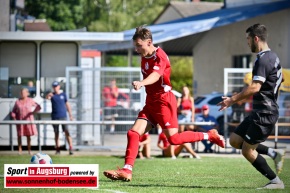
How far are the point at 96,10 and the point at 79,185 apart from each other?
68191mm

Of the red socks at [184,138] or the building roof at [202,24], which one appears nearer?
the red socks at [184,138]

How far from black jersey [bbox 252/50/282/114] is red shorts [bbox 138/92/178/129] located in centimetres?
133

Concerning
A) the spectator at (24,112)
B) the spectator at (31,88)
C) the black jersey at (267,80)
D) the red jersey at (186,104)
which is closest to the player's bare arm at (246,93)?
the black jersey at (267,80)

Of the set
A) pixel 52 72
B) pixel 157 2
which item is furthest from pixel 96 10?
pixel 52 72

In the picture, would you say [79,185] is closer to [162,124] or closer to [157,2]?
[162,124]

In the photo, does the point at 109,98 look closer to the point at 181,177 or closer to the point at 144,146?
the point at 144,146

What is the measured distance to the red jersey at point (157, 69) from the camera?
1198 cm

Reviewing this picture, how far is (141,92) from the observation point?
79.4 ft

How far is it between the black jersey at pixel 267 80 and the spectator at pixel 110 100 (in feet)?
43.0

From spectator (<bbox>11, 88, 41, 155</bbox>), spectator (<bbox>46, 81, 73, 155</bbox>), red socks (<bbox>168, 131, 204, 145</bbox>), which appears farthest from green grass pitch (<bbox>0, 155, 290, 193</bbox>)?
spectator (<bbox>11, 88, 41, 155</bbox>)

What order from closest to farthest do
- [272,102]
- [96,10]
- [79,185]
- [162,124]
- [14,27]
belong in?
[79,185] → [272,102] → [162,124] → [14,27] → [96,10]

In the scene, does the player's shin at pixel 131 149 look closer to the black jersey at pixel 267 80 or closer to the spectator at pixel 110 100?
the black jersey at pixel 267 80

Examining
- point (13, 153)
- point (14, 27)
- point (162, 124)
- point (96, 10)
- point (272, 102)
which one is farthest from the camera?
point (96, 10)

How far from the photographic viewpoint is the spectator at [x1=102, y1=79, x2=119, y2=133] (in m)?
24.4
